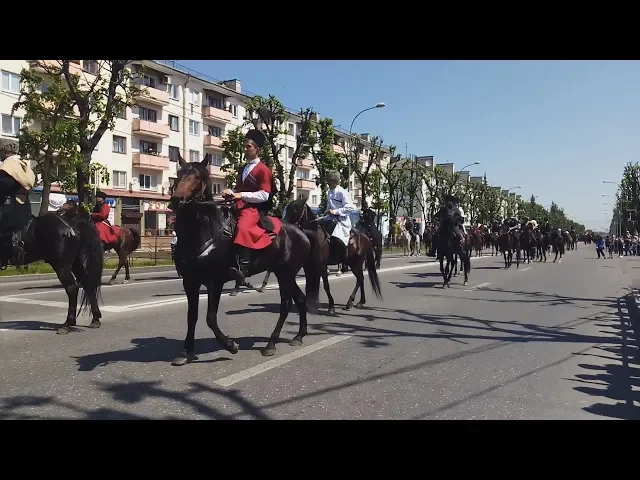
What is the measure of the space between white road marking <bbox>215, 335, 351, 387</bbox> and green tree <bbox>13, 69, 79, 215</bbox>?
57.7 feet

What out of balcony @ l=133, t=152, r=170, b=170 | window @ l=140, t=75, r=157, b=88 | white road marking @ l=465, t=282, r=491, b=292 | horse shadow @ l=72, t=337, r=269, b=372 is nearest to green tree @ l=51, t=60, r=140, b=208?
white road marking @ l=465, t=282, r=491, b=292

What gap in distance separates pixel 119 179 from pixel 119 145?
2955 millimetres

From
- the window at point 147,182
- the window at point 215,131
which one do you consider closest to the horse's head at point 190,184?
the window at point 147,182

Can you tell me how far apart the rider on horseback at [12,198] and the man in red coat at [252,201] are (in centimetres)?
350

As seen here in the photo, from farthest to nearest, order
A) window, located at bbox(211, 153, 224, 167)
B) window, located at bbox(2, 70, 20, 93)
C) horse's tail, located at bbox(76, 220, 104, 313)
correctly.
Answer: window, located at bbox(211, 153, 224, 167)
window, located at bbox(2, 70, 20, 93)
horse's tail, located at bbox(76, 220, 104, 313)

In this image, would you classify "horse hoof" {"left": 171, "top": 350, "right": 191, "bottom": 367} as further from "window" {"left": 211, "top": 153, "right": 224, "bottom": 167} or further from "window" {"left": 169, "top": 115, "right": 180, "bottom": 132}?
"window" {"left": 211, "top": 153, "right": 224, "bottom": 167}

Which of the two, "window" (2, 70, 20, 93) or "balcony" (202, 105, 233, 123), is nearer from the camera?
"window" (2, 70, 20, 93)

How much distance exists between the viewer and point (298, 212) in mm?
10242

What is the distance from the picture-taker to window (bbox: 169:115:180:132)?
168 feet

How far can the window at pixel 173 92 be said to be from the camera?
50.5m
